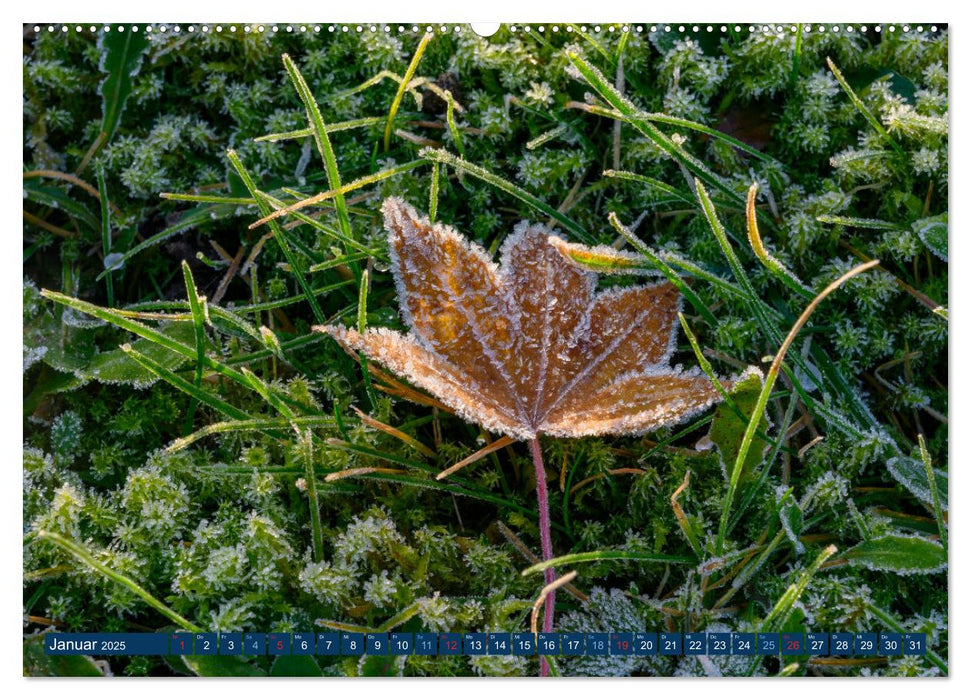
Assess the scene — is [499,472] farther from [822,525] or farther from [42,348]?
[42,348]

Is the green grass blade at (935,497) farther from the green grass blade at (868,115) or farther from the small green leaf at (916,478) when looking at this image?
the green grass blade at (868,115)

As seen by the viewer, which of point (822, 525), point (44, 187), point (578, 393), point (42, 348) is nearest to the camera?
point (578, 393)

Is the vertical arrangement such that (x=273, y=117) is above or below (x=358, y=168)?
above

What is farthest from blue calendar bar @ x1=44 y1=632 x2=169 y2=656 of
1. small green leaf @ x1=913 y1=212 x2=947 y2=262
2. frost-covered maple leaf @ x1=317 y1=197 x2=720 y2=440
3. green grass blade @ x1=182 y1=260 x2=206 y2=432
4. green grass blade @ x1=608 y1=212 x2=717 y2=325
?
small green leaf @ x1=913 y1=212 x2=947 y2=262

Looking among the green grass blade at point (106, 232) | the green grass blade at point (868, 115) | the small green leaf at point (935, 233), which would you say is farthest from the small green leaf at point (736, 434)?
the green grass blade at point (106, 232)

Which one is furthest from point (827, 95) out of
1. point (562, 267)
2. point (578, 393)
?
point (578, 393)

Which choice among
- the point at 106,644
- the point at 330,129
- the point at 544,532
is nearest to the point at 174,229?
the point at 330,129
